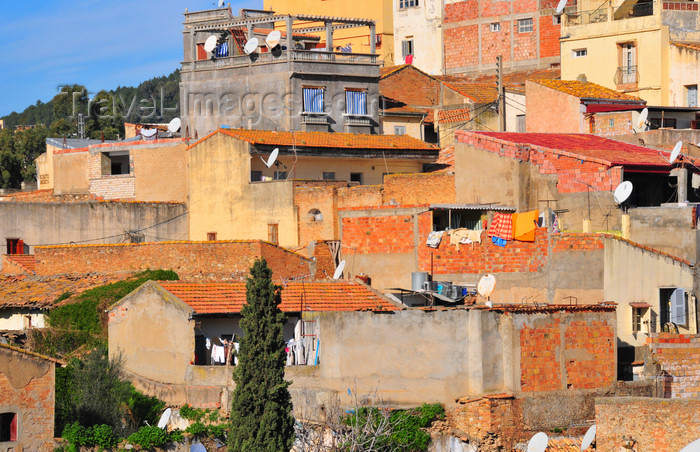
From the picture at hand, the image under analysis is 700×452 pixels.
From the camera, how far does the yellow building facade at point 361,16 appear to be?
57.5 metres

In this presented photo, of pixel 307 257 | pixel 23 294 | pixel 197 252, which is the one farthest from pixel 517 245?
pixel 23 294

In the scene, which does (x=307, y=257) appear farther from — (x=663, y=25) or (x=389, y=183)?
(x=663, y=25)

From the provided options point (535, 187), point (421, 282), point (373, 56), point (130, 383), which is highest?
point (373, 56)

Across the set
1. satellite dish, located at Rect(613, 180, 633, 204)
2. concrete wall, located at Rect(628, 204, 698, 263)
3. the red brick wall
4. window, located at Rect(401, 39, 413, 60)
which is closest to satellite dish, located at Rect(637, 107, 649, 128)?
concrete wall, located at Rect(628, 204, 698, 263)

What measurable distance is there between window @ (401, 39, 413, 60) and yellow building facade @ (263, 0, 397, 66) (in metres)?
0.49

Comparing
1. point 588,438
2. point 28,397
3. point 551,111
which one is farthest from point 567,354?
point 551,111

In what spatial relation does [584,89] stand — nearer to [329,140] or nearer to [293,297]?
[329,140]

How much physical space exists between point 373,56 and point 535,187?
41.2 ft

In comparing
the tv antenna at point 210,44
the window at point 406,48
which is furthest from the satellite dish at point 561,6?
the tv antenna at point 210,44

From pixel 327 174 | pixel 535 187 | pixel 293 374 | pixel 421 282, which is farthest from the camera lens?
pixel 327 174

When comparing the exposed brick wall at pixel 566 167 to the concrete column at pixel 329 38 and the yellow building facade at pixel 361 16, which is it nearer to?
the concrete column at pixel 329 38

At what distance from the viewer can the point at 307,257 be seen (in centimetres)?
3794

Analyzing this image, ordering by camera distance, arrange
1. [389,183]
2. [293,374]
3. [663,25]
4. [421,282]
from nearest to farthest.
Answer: [293,374]
[421,282]
[389,183]
[663,25]

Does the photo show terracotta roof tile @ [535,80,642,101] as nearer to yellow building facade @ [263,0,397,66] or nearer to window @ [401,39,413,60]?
yellow building facade @ [263,0,397,66]
